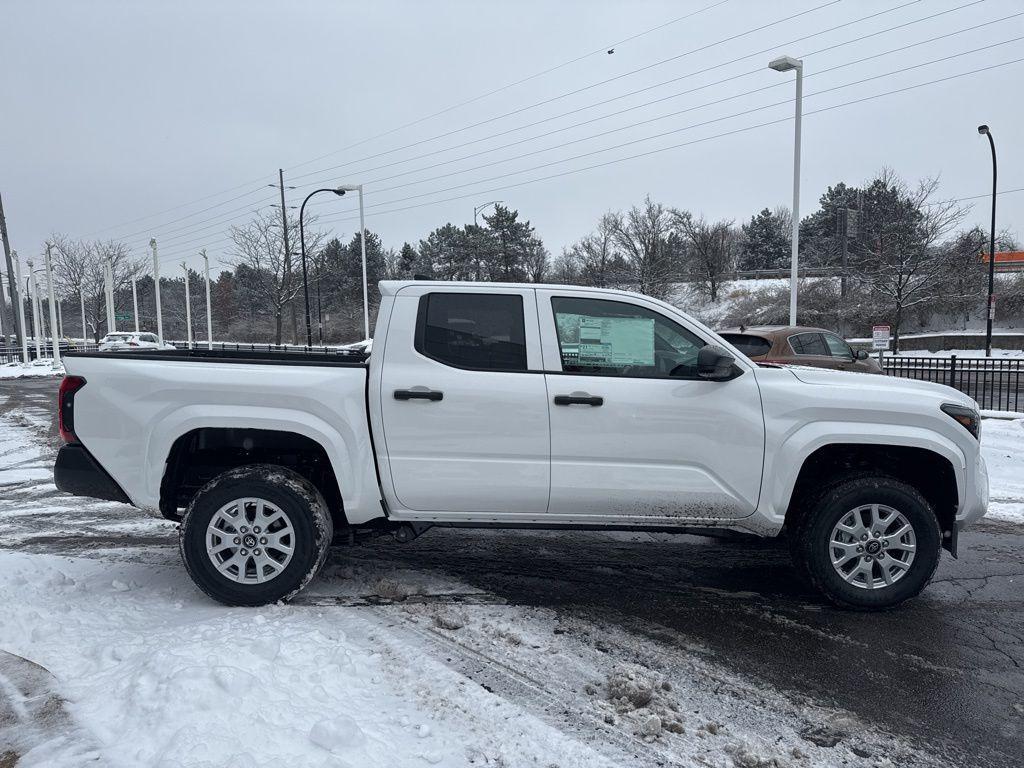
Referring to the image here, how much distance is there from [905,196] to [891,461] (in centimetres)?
3418

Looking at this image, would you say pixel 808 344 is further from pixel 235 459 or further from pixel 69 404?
pixel 69 404

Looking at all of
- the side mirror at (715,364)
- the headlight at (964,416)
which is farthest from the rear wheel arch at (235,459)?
the headlight at (964,416)

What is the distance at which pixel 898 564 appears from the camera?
4293mm

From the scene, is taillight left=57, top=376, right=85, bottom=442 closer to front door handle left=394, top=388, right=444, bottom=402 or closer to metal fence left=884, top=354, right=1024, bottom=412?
front door handle left=394, top=388, right=444, bottom=402

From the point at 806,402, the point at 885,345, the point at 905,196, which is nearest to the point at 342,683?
the point at 806,402

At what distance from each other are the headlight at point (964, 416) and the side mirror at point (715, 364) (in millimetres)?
1384

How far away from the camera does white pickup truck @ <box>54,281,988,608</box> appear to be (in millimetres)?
4188

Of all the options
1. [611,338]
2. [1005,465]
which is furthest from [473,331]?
[1005,465]

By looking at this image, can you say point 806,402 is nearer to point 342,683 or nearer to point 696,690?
point 696,690

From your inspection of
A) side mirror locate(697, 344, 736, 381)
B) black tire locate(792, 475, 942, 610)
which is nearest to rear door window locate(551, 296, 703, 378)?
side mirror locate(697, 344, 736, 381)

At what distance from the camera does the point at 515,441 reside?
422 cm

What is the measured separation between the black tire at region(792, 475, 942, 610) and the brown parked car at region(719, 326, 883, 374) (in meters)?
6.42

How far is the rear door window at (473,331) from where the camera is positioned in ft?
14.2

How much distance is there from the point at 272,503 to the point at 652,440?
7.62ft
